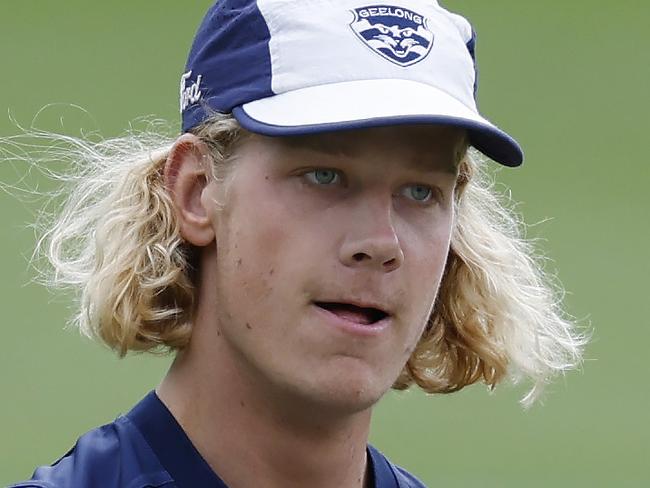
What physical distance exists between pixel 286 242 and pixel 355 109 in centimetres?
20

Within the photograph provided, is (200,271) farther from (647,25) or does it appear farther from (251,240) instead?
(647,25)

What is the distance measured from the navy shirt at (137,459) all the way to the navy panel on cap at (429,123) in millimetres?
427

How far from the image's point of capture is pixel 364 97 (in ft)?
6.64

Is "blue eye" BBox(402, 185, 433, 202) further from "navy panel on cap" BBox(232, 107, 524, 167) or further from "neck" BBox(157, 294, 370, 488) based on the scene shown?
"neck" BBox(157, 294, 370, 488)

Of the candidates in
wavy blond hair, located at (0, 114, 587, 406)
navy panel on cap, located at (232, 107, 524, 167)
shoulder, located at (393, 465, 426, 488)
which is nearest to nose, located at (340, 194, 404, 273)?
navy panel on cap, located at (232, 107, 524, 167)

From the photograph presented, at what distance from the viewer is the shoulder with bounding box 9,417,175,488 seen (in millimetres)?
2090

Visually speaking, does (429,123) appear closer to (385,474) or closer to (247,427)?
(247,427)

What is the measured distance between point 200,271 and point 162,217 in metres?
0.11

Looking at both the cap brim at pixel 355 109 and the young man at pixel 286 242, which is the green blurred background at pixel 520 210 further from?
the cap brim at pixel 355 109

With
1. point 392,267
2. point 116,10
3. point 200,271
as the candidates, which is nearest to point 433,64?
point 392,267

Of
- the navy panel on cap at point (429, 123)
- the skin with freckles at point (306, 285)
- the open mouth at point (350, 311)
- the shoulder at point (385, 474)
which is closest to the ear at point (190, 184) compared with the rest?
the skin with freckles at point (306, 285)

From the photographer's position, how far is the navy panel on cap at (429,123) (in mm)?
1983

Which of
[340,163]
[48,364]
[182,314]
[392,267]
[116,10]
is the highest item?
[340,163]

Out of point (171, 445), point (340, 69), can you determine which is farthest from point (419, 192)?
point (171, 445)
